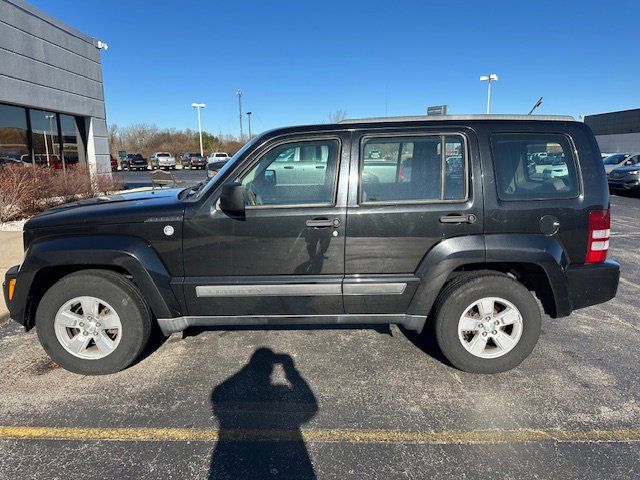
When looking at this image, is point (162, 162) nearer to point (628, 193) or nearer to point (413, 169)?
point (628, 193)

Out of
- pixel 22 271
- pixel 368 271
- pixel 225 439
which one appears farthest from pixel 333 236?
pixel 22 271

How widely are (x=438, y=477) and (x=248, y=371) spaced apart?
1.68 m

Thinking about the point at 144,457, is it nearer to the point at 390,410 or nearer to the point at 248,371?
the point at 248,371

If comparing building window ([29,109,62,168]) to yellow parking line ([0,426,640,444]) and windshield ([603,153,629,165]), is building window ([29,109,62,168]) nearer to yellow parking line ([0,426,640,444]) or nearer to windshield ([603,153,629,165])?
yellow parking line ([0,426,640,444])

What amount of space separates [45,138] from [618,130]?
2117 inches

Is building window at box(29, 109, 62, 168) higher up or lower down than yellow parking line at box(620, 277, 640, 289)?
higher up

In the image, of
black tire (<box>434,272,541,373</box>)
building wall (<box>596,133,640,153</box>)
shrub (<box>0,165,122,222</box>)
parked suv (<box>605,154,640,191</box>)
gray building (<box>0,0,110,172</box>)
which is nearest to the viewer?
black tire (<box>434,272,541,373</box>)

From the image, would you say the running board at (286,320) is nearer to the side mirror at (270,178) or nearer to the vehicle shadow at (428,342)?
the vehicle shadow at (428,342)

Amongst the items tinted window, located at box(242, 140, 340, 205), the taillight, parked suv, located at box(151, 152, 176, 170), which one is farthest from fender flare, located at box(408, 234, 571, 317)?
parked suv, located at box(151, 152, 176, 170)

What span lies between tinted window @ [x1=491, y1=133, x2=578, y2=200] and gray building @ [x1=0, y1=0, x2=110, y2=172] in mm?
13001

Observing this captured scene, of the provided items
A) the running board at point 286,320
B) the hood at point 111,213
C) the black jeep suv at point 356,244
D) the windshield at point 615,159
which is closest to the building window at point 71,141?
the hood at point 111,213

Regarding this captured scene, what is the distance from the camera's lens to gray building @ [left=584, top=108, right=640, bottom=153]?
4159 cm

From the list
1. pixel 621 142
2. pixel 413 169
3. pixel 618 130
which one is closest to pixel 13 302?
pixel 413 169

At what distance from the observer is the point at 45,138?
43.7 feet
